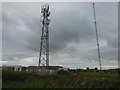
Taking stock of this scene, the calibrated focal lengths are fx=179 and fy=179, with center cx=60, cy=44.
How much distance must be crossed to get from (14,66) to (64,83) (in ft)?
77.4

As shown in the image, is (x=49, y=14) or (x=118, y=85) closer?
(x=118, y=85)

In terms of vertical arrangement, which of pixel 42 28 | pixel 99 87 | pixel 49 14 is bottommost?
pixel 99 87

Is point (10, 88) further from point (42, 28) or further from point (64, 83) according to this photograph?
point (42, 28)

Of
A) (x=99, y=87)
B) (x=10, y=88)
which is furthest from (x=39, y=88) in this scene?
(x=99, y=87)

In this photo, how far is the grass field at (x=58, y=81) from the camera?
18625mm

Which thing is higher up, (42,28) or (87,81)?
(42,28)

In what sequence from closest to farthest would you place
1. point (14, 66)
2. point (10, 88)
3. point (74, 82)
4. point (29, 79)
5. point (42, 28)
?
point (10, 88) < point (74, 82) < point (29, 79) < point (42, 28) < point (14, 66)

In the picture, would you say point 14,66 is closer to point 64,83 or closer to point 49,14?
point 49,14

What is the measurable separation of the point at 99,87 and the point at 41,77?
8729 millimetres

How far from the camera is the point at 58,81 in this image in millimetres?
21797

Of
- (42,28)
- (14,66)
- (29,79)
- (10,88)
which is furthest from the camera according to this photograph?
(14,66)

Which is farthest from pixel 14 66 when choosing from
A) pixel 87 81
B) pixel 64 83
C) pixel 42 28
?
pixel 87 81

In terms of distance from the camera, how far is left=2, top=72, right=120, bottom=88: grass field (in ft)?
61.1

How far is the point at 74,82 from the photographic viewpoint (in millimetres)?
21047
